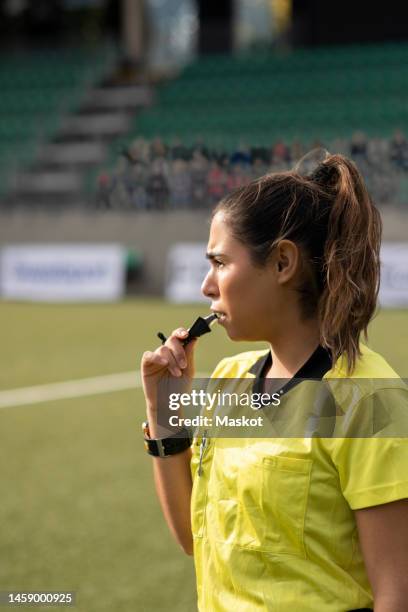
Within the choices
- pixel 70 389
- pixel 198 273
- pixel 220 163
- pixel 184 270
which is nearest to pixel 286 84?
pixel 184 270

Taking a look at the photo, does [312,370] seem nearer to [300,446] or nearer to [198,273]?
[300,446]

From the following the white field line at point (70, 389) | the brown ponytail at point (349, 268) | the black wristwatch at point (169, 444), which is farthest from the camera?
the white field line at point (70, 389)

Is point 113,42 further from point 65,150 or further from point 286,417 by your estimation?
point 286,417

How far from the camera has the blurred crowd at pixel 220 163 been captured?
83.9 inches

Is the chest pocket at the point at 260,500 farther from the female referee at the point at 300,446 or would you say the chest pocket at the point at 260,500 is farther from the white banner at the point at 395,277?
the white banner at the point at 395,277

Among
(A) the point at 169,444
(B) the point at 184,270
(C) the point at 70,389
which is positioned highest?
(A) the point at 169,444

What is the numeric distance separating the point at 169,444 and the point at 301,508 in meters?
0.36

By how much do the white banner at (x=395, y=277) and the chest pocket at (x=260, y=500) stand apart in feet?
38.9

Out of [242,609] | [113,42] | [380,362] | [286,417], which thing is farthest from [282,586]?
[113,42]

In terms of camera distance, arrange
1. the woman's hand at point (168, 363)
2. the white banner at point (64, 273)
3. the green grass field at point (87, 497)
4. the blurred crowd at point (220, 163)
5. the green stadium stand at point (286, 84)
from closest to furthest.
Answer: the woman's hand at point (168, 363) < the blurred crowd at point (220, 163) < the green grass field at point (87, 497) < the white banner at point (64, 273) < the green stadium stand at point (286, 84)

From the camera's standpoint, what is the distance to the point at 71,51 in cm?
2259

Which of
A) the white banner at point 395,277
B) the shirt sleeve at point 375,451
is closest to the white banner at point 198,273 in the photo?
the white banner at point 395,277

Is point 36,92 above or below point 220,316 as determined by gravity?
below

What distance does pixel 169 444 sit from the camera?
1.72 metres
